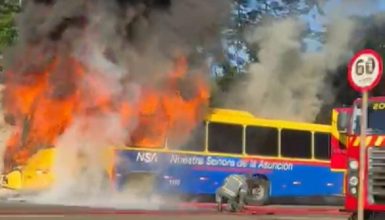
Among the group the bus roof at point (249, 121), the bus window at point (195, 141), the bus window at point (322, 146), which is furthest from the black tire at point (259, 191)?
the bus window at point (322, 146)

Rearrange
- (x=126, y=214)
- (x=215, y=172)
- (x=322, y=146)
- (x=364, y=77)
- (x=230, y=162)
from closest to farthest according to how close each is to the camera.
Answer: (x=364, y=77)
(x=126, y=214)
(x=215, y=172)
(x=230, y=162)
(x=322, y=146)

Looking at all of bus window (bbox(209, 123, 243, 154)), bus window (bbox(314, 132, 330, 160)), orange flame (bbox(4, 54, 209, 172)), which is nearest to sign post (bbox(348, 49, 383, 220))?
orange flame (bbox(4, 54, 209, 172))

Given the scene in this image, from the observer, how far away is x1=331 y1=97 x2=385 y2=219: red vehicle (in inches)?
473

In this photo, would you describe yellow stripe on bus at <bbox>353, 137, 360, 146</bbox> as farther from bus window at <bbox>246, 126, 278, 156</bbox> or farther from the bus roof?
bus window at <bbox>246, 126, 278, 156</bbox>

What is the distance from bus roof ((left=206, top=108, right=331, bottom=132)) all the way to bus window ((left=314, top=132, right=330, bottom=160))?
0.19 m

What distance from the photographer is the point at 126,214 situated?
16.7m

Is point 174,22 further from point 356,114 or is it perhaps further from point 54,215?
point 356,114

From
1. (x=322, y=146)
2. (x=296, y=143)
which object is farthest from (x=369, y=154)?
(x=322, y=146)

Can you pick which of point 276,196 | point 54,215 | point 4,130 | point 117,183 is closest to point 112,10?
point 117,183

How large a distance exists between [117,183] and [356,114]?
9439 mm

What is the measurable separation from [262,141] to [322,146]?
233 cm

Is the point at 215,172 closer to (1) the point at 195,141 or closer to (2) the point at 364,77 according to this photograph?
(1) the point at 195,141

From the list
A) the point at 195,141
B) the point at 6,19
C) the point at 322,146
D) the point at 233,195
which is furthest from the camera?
the point at 6,19

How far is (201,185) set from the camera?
22.4m
